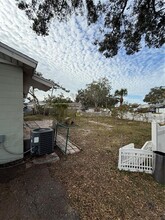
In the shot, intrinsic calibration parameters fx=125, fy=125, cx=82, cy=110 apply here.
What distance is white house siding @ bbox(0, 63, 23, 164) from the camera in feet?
11.5

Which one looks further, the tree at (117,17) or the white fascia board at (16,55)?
the tree at (117,17)

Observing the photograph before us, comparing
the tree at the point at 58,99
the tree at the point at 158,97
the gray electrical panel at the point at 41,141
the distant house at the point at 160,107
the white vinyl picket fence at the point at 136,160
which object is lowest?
the white vinyl picket fence at the point at 136,160

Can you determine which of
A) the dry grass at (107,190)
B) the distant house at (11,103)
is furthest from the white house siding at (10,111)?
the dry grass at (107,190)

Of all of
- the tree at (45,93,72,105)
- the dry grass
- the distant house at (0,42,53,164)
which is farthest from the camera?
the tree at (45,93,72,105)

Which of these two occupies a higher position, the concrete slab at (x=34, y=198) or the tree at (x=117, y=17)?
the tree at (x=117, y=17)

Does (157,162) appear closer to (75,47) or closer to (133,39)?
(133,39)

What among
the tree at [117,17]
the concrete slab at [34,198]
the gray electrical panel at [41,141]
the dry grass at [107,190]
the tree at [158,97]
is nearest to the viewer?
the concrete slab at [34,198]

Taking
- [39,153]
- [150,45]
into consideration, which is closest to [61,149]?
[39,153]

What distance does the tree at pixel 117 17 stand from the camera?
14.2ft

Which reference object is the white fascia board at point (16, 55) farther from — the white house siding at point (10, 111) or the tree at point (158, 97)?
the tree at point (158, 97)

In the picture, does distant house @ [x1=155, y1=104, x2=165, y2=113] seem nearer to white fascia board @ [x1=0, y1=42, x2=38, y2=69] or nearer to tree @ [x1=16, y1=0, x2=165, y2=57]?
tree @ [x1=16, y1=0, x2=165, y2=57]

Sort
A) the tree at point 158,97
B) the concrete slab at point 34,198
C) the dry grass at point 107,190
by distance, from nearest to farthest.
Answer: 1. the concrete slab at point 34,198
2. the dry grass at point 107,190
3. the tree at point 158,97

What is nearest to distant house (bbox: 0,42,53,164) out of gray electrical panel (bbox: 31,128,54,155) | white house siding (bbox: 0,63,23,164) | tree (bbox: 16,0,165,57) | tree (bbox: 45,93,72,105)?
white house siding (bbox: 0,63,23,164)

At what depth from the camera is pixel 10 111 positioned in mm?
3621
